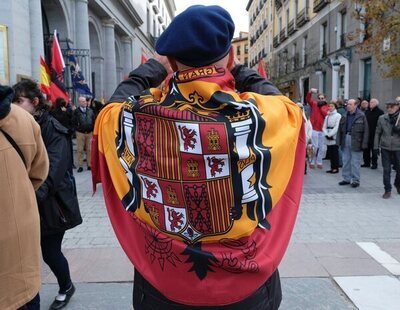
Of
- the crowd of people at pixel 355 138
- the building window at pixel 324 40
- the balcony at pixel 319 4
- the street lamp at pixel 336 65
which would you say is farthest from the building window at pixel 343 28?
the crowd of people at pixel 355 138

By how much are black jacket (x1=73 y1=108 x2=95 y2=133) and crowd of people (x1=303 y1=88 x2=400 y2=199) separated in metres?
5.48

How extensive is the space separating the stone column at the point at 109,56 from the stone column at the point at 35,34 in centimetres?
1017

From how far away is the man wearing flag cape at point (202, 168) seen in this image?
1.48 metres

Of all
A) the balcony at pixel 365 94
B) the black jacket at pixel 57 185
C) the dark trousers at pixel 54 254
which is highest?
the balcony at pixel 365 94

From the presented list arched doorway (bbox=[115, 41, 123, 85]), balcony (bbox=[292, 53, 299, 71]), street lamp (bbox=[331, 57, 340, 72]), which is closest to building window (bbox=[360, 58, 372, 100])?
street lamp (bbox=[331, 57, 340, 72])

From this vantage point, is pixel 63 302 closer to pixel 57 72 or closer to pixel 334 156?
pixel 57 72

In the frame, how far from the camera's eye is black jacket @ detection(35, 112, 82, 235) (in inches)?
123

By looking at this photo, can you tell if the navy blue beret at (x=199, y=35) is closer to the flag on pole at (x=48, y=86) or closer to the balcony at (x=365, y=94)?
the flag on pole at (x=48, y=86)

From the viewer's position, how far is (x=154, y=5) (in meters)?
39.1

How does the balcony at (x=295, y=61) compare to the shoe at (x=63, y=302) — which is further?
the balcony at (x=295, y=61)

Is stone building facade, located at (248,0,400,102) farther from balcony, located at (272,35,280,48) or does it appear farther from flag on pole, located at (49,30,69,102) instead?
flag on pole, located at (49,30,69,102)

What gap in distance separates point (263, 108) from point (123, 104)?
0.55 meters

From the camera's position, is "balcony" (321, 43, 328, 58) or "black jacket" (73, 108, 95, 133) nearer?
"black jacket" (73, 108, 95, 133)

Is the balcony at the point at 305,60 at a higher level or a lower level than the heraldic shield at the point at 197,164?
higher
